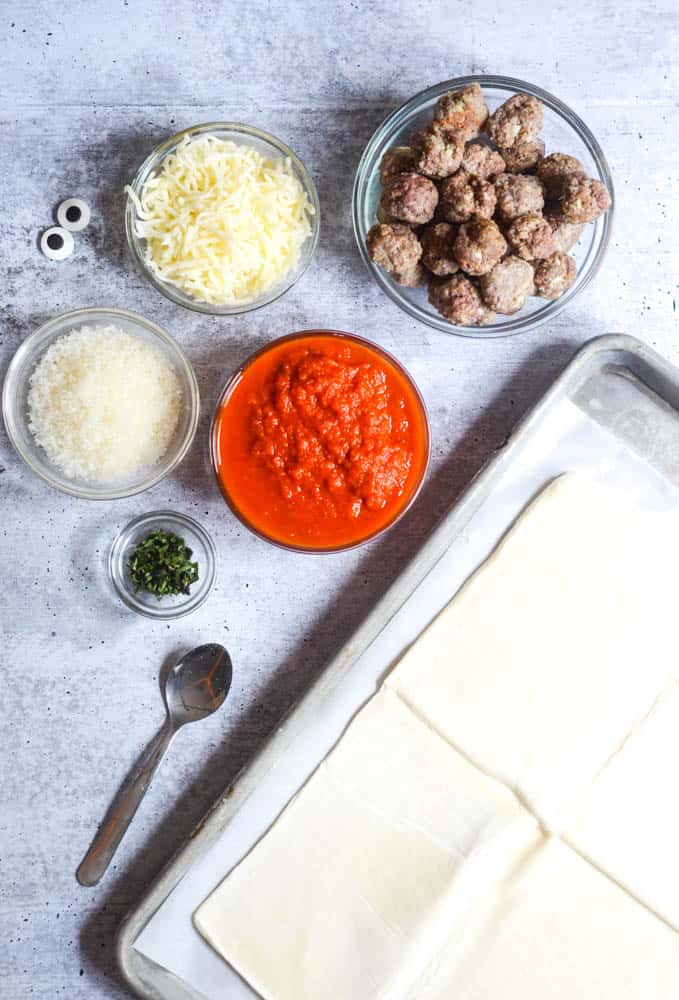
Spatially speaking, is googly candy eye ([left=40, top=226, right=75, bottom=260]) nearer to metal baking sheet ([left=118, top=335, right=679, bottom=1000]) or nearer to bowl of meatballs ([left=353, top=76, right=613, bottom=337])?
bowl of meatballs ([left=353, top=76, right=613, bottom=337])

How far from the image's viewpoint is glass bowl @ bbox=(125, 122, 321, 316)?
2.22m

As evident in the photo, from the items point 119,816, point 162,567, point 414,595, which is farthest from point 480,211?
point 119,816

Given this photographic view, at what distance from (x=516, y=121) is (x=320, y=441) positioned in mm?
900

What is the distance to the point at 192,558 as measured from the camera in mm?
2352

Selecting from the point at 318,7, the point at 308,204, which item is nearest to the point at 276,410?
the point at 308,204

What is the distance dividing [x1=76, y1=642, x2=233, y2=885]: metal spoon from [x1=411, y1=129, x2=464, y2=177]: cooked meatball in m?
1.29

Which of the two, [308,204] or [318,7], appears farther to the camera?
[318,7]

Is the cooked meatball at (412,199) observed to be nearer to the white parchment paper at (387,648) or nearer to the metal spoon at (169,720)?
the white parchment paper at (387,648)

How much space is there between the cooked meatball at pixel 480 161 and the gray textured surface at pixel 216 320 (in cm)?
39

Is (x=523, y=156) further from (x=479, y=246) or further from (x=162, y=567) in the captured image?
(x=162, y=567)

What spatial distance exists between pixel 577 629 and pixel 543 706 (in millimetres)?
214

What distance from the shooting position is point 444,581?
91.3 inches

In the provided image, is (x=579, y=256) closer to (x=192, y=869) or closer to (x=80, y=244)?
(x=80, y=244)

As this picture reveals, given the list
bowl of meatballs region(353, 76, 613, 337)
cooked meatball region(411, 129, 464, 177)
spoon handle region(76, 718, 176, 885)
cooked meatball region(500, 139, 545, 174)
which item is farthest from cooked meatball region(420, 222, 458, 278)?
spoon handle region(76, 718, 176, 885)
